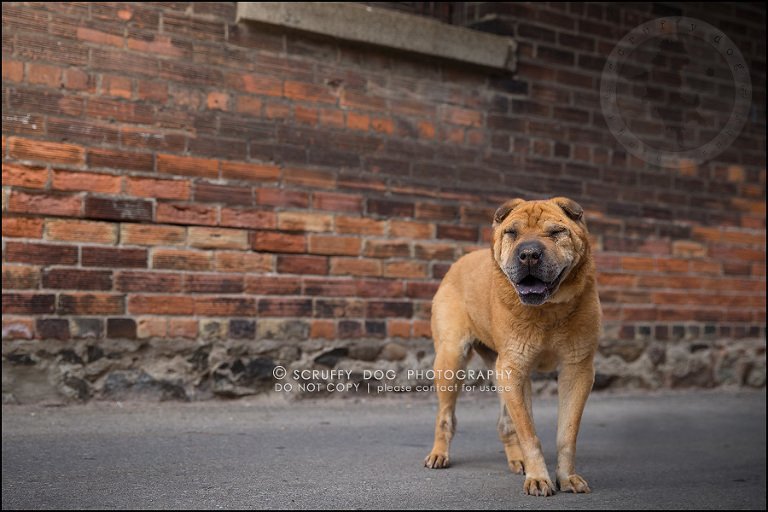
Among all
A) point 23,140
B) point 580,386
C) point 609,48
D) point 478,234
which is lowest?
point 580,386

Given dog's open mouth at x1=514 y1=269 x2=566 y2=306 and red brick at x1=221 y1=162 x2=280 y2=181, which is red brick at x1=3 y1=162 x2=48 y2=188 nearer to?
red brick at x1=221 y1=162 x2=280 y2=181

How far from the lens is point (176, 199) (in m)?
5.80

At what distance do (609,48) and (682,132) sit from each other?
1050 millimetres

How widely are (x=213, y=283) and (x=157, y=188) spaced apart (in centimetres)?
73

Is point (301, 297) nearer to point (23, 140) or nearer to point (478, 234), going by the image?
point (478, 234)

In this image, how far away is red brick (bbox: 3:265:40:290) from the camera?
17.5 ft

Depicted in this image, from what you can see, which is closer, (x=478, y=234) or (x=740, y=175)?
Result: (x=478, y=234)

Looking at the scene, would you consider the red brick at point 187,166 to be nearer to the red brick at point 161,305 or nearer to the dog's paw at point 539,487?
the red brick at point 161,305

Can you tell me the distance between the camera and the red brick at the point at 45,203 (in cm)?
537

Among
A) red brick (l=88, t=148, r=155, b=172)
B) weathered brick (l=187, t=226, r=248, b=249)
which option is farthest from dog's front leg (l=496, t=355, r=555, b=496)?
red brick (l=88, t=148, r=155, b=172)

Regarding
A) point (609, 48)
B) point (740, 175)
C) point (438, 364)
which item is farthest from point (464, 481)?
point (740, 175)

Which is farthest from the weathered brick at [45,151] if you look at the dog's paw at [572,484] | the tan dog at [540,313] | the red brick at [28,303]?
the dog's paw at [572,484]

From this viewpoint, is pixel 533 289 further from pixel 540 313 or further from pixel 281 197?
pixel 281 197

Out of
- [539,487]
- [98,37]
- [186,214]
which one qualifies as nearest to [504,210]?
[539,487]
